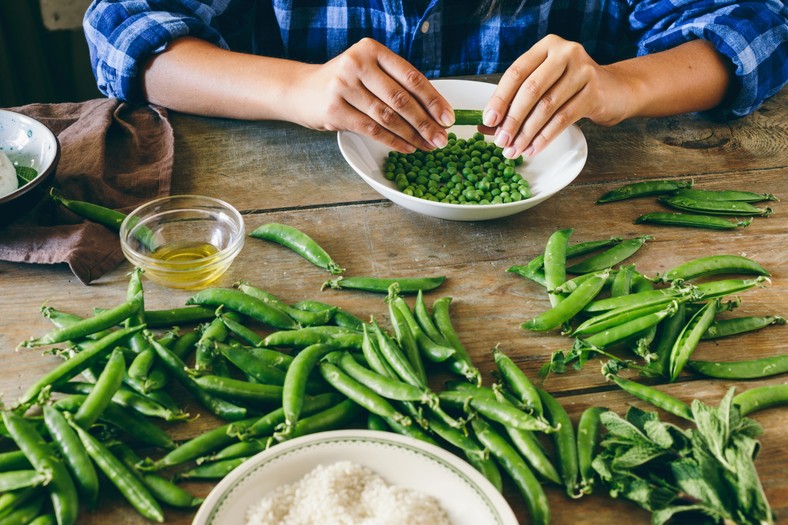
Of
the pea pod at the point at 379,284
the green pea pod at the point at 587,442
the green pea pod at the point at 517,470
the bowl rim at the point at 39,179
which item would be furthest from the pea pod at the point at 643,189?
the bowl rim at the point at 39,179

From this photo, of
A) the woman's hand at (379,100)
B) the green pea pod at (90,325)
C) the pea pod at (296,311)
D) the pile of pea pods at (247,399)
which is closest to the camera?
the pile of pea pods at (247,399)

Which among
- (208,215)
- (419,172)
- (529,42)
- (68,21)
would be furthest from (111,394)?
(68,21)

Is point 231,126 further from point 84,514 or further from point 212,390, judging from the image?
point 84,514

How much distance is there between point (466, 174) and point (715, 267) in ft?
2.14

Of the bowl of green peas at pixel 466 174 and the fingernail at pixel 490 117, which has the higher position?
the fingernail at pixel 490 117

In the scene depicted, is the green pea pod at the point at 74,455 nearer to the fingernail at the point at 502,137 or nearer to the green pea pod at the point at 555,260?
the green pea pod at the point at 555,260

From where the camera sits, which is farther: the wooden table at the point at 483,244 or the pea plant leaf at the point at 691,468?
the wooden table at the point at 483,244

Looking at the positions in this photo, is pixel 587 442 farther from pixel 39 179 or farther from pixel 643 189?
pixel 39 179

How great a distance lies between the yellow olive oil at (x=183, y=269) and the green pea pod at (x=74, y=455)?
1.40 ft

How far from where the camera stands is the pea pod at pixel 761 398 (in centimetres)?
128

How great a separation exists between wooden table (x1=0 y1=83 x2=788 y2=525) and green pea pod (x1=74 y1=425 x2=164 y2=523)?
25 millimetres

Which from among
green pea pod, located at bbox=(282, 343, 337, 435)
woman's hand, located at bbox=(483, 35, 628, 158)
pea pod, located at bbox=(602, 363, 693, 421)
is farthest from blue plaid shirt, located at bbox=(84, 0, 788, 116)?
pea pod, located at bbox=(602, 363, 693, 421)

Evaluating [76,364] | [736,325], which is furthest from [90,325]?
[736,325]

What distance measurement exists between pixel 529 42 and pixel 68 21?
2477 mm
